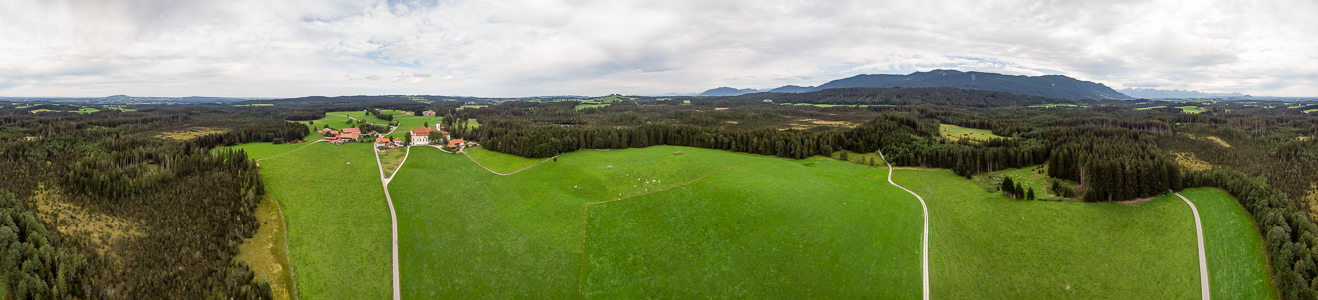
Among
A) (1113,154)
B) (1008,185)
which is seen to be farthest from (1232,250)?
(1113,154)

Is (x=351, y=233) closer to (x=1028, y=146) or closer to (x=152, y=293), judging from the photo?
(x=152, y=293)

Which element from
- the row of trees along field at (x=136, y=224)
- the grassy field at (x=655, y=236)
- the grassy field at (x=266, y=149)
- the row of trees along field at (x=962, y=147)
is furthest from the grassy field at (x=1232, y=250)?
the grassy field at (x=266, y=149)

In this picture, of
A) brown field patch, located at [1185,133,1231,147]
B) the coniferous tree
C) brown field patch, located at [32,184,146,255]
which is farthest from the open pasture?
brown field patch, located at [32,184,146,255]

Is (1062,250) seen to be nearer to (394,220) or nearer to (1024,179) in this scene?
(1024,179)

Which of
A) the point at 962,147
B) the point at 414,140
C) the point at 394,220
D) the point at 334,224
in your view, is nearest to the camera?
the point at 334,224

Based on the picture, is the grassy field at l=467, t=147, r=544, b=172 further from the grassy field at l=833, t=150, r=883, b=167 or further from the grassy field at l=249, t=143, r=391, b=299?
the grassy field at l=833, t=150, r=883, b=167

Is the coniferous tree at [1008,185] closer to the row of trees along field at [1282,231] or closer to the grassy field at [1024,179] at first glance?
the grassy field at [1024,179]
